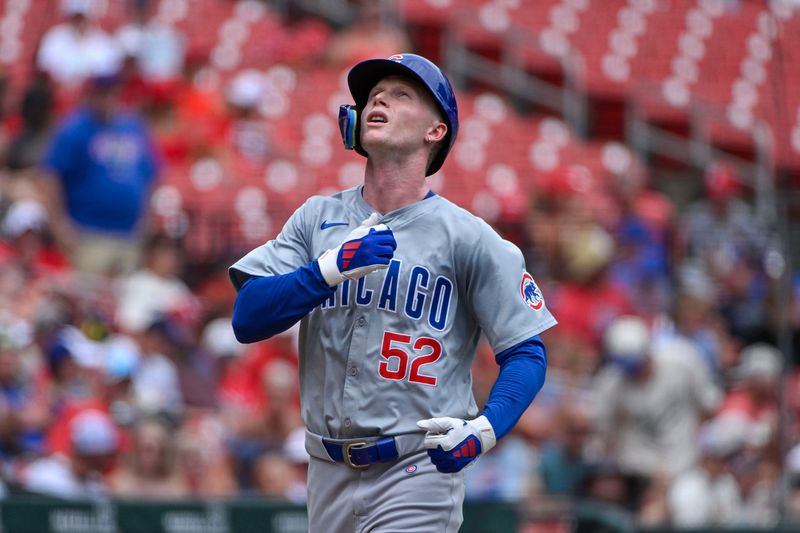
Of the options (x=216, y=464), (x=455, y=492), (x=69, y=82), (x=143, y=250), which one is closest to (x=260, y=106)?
(x=69, y=82)

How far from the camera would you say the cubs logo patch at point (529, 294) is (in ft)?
12.4

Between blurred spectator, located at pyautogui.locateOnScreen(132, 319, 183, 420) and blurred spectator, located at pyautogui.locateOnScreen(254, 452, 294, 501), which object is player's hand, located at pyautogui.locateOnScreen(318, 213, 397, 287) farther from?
blurred spectator, located at pyautogui.locateOnScreen(132, 319, 183, 420)

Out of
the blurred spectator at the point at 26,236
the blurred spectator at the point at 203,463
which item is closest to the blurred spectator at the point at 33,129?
the blurred spectator at the point at 26,236

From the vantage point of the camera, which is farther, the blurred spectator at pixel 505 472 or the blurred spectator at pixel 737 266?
the blurred spectator at pixel 737 266

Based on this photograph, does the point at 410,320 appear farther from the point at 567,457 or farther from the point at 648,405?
the point at 648,405

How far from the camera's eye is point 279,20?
1438 cm

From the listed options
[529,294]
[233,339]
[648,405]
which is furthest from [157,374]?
[529,294]

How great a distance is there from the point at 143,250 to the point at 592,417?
2911mm

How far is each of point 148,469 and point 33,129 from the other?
3180mm

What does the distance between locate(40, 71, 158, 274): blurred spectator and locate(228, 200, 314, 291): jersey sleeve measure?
5291mm

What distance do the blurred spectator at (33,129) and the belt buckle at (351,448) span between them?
599cm

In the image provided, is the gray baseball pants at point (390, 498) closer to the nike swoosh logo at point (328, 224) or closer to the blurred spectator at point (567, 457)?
the nike swoosh logo at point (328, 224)

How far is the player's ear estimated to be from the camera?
3.83 m

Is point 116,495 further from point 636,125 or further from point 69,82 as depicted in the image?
point 636,125
